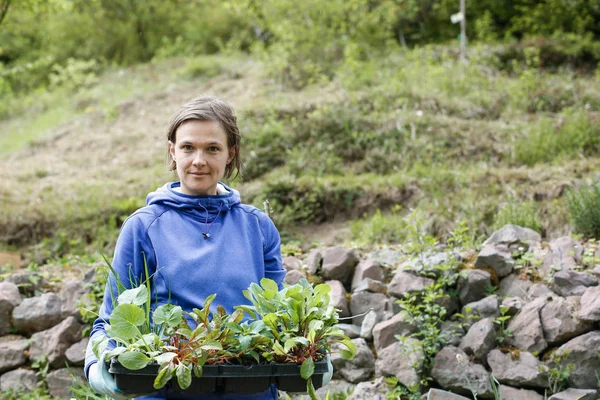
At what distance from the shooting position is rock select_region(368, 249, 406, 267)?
3.90 m

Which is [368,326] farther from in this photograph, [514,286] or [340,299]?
[514,286]


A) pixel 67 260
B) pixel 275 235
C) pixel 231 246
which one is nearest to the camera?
pixel 231 246

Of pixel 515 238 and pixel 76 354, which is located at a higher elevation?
pixel 515 238

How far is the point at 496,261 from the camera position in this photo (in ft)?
11.9

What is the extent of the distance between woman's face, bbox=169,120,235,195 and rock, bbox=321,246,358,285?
6.44ft

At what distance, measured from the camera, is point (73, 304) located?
159 inches

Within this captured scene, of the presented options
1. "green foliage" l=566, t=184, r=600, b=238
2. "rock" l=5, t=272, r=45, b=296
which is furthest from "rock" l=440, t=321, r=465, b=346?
"rock" l=5, t=272, r=45, b=296

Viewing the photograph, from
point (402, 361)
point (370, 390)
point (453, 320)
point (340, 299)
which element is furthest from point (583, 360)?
point (340, 299)

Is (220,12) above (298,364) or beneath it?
above

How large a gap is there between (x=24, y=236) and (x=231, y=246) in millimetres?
4333

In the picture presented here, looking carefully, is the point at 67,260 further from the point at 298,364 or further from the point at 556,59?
the point at 556,59

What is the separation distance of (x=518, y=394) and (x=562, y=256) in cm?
88

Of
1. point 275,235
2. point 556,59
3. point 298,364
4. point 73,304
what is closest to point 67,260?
point 73,304

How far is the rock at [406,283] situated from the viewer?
3.48 m
